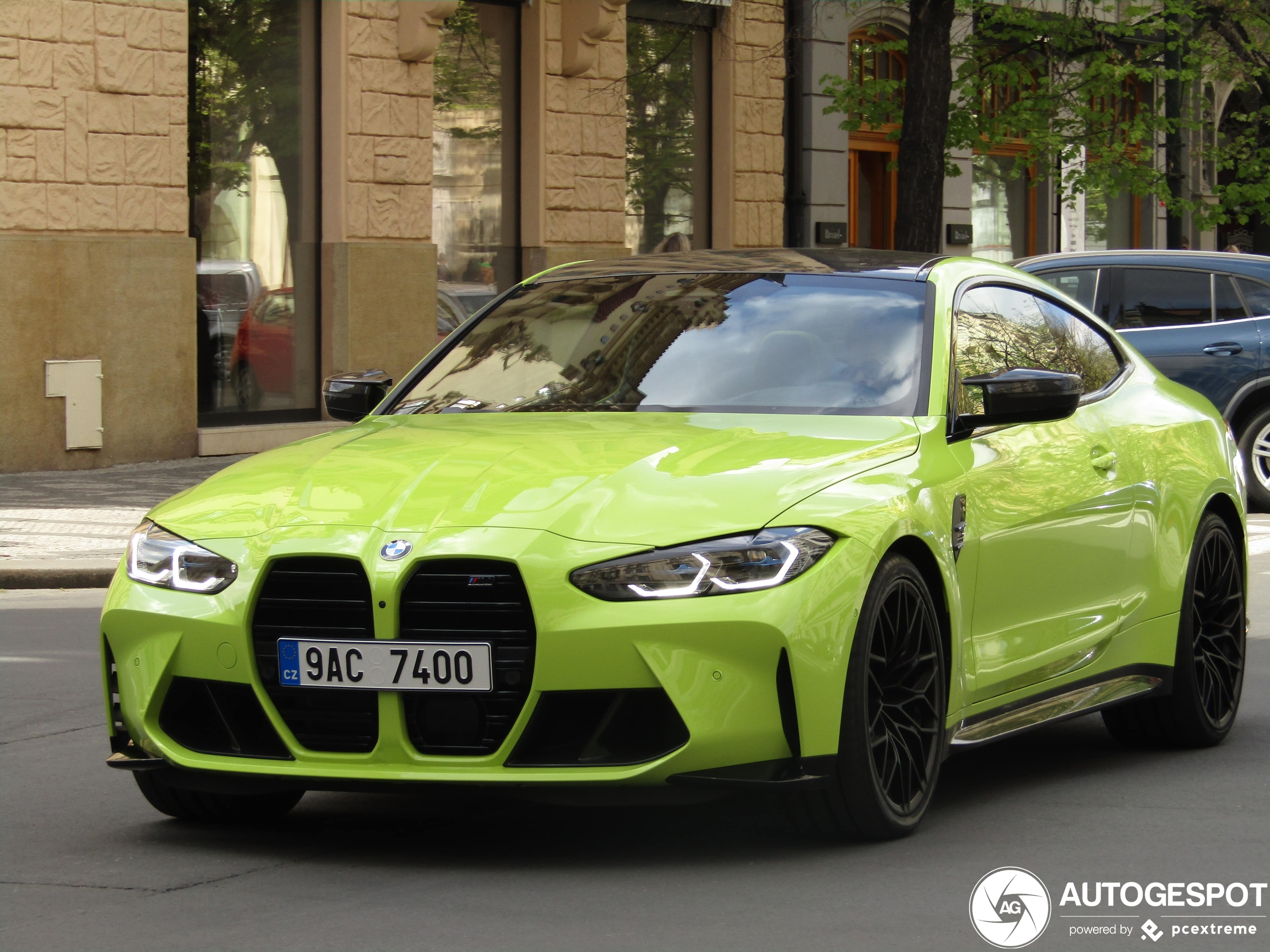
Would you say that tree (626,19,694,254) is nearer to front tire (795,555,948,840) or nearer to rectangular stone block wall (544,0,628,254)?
rectangular stone block wall (544,0,628,254)

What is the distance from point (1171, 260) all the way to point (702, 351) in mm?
10436

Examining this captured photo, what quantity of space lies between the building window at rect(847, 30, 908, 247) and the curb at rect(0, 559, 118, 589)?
16273 millimetres

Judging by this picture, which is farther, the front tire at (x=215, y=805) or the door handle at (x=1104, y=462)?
the door handle at (x=1104, y=462)

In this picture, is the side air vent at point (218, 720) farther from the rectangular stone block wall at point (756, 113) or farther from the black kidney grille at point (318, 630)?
the rectangular stone block wall at point (756, 113)

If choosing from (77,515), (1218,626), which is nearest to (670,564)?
(1218,626)

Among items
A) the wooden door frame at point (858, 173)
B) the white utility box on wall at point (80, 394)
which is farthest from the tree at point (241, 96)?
the wooden door frame at point (858, 173)

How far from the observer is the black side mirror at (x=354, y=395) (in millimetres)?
6762

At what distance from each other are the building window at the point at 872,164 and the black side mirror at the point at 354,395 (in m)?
20.4

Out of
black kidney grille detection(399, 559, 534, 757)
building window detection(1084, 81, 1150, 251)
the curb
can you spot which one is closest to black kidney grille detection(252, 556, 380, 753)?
black kidney grille detection(399, 559, 534, 757)

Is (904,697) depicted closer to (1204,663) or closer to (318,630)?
(318,630)

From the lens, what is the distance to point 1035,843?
5582 mm

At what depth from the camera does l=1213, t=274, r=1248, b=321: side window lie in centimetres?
1580

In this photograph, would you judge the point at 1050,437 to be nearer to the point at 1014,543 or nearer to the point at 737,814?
the point at 1014,543

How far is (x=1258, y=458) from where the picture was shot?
16.2m
